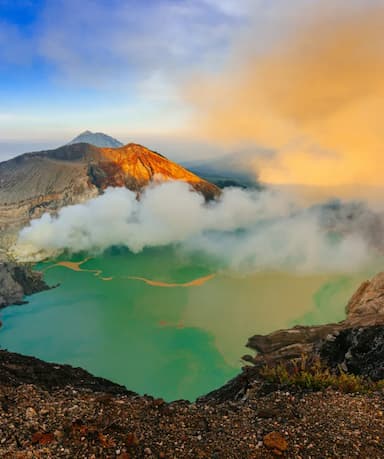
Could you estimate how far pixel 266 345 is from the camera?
1676 inches

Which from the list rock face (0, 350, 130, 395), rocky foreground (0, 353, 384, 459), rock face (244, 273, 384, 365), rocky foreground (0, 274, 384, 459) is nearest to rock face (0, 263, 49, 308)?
rock face (244, 273, 384, 365)

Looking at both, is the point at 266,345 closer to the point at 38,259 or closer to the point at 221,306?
the point at 221,306

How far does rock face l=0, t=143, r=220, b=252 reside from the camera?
113 metres

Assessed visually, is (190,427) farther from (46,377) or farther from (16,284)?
(16,284)

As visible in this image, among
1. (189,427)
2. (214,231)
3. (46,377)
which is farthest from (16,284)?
(214,231)

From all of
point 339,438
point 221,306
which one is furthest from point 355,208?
point 339,438

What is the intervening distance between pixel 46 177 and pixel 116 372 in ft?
331

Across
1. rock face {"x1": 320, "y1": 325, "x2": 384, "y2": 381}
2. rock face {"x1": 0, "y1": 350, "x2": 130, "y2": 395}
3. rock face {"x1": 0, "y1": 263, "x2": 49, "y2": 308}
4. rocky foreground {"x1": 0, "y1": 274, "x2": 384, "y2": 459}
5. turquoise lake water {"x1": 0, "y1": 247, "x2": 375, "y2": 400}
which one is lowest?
turquoise lake water {"x1": 0, "y1": 247, "x2": 375, "y2": 400}

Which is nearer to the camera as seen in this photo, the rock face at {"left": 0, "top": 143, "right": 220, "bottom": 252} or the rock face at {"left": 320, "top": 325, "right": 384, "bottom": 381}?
the rock face at {"left": 320, "top": 325, "right": 384, "bottom": 381}

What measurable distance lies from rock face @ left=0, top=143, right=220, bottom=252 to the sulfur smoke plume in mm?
4413

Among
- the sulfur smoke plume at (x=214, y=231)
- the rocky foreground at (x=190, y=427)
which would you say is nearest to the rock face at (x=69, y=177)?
the sulfur smoke plume at (x=214, y=231)

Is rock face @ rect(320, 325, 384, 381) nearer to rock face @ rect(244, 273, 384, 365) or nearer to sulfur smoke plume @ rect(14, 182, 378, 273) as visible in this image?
rock face @ rect(244, 273, 384, 365)

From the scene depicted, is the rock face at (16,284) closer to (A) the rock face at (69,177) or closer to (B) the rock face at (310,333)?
(A) the rock face at (69,177)

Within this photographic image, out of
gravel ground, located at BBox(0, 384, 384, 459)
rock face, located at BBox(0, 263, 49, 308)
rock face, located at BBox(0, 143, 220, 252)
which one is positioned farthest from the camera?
rock face, located at BBox(0, 143, 220, 252)
